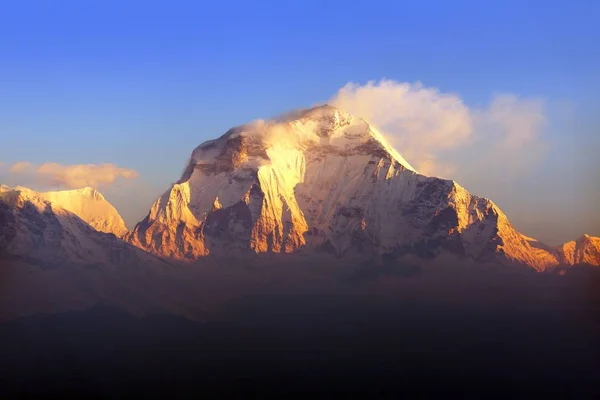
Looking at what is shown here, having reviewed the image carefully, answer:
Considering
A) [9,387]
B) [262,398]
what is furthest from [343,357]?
[9,387]

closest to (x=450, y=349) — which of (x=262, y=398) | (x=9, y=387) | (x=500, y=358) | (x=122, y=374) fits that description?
(x=500, y=358)

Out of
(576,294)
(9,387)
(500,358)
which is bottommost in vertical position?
(9,387)

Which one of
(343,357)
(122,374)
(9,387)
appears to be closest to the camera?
(9,387)

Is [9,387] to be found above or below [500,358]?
below

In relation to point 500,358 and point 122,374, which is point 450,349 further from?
point 122,374

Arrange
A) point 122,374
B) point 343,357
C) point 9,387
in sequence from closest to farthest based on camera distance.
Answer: point 9,387, point 122,374, point 343,357

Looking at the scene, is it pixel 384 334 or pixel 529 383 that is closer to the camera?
pixel 529 383

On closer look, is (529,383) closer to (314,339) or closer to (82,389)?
(314,339)

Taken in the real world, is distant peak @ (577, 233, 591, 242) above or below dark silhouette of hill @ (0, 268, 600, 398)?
above

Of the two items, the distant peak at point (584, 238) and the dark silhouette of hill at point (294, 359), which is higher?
the distant peak at point (584, 238)
